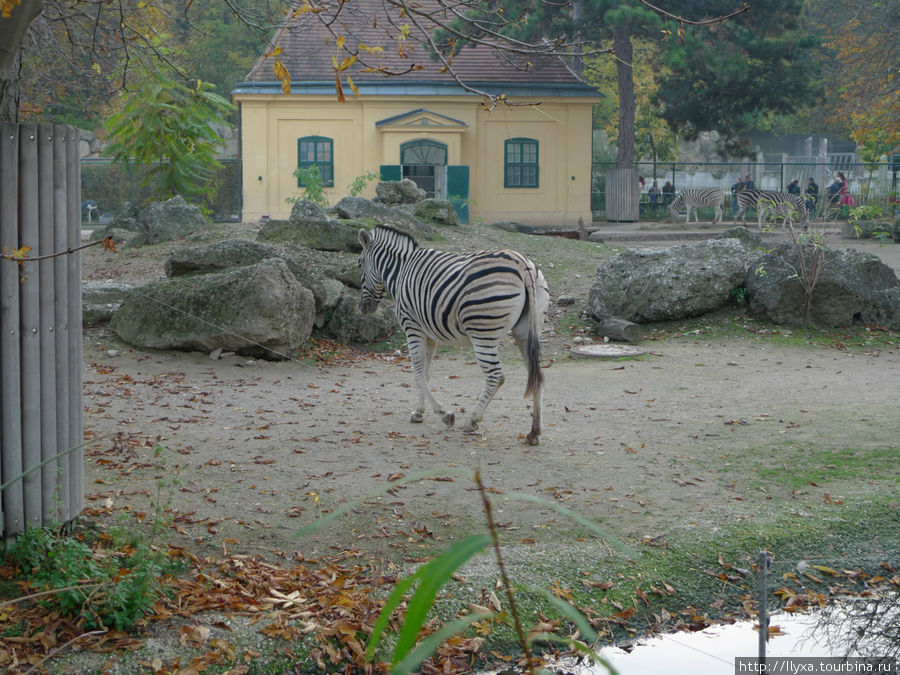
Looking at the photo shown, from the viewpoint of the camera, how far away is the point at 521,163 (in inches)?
1181

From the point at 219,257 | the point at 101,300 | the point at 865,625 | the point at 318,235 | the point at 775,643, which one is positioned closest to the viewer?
the point at 775,643

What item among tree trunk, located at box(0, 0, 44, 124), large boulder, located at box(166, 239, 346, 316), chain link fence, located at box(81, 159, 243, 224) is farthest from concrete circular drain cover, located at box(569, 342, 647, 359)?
chain link fence, located at box(81, 159, 243, 224)

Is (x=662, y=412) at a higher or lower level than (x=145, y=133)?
lower

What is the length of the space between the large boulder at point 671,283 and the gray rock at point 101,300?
630 cm

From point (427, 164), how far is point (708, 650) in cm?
2586

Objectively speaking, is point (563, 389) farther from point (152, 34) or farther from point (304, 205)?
point (304, 205)

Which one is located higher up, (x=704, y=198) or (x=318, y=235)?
(x=704, y=198)

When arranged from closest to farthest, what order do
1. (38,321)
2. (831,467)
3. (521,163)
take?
(38,321), (831,467), (521,163)

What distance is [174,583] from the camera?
13.7 feet

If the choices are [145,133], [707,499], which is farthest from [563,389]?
[145,133]

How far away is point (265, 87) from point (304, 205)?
13.9m

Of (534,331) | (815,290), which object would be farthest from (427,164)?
(534,331)

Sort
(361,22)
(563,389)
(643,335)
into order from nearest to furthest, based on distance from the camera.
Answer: (563,389) → (643,335) → (361,22)

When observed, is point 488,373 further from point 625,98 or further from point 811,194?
point 811,194
